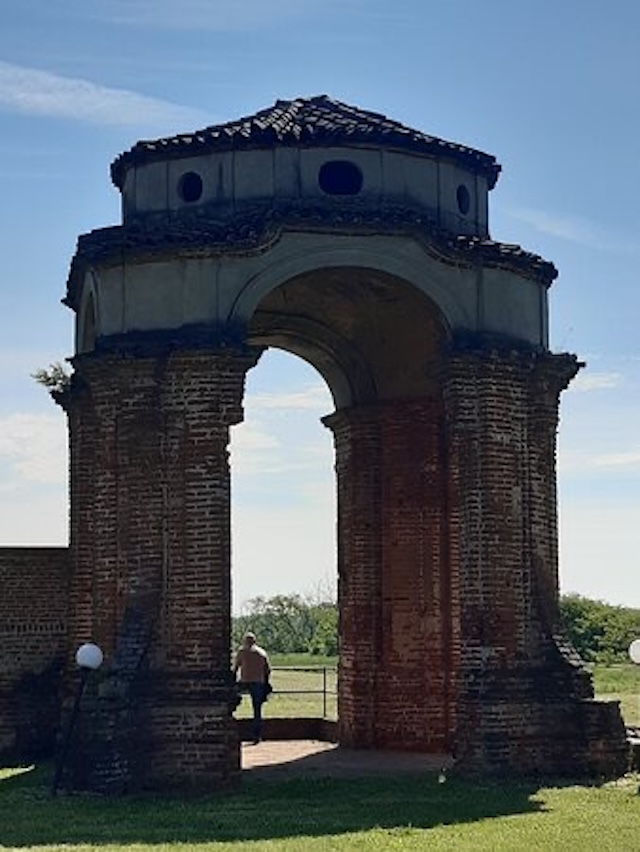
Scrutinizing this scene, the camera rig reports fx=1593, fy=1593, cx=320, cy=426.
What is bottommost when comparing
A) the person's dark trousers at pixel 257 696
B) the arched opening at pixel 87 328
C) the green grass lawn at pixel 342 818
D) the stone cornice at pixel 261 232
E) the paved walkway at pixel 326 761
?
the green grass lawn at pixel 342 818

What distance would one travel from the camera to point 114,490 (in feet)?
55.7

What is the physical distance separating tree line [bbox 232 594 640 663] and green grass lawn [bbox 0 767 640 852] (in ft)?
46.6

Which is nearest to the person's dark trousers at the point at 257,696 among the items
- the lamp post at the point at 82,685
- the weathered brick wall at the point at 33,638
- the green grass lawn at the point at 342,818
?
the weathered brick wall at the point at 33,638

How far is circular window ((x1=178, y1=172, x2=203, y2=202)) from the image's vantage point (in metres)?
17.6

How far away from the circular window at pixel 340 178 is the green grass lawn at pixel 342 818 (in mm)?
6323

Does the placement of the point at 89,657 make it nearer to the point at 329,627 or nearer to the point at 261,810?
→ the point at 261,810

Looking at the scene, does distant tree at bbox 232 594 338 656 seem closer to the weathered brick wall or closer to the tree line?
the tree line

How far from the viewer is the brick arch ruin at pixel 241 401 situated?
16.1 meters

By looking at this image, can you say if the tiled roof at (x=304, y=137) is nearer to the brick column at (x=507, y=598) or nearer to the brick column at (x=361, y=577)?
the brick column at (x=507, y=598)

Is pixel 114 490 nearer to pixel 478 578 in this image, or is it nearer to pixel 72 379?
pixel 72 379

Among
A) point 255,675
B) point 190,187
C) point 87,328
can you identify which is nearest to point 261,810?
point 255,675

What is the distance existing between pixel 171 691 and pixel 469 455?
13.4 feet

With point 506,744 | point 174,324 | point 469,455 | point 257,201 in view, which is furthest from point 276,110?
point 506,744

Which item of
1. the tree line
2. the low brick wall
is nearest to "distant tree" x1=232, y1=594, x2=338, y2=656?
the tree line
